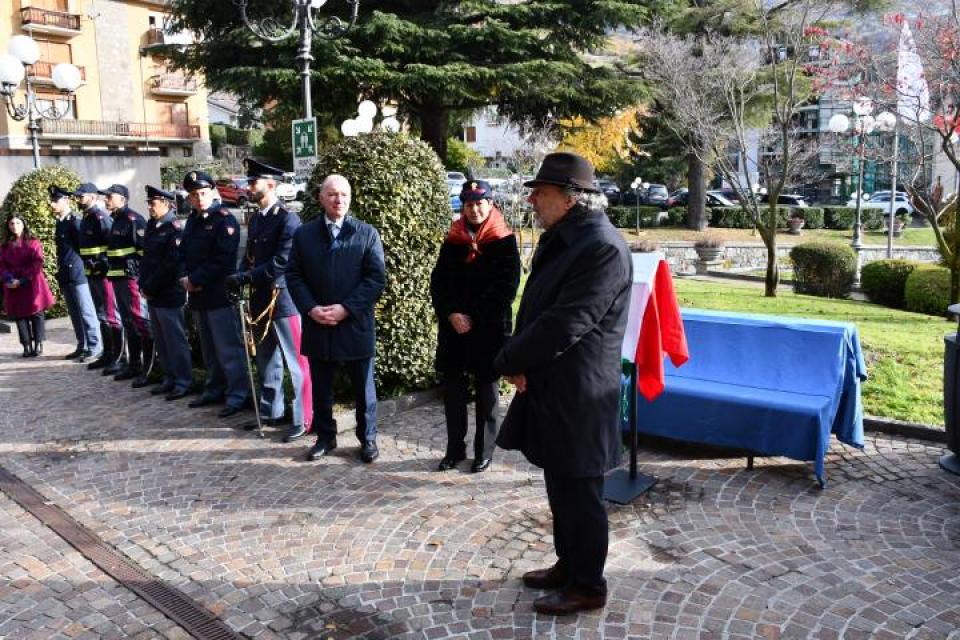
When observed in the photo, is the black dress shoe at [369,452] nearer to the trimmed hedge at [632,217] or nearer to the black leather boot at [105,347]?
the black leather boot at [105,347]

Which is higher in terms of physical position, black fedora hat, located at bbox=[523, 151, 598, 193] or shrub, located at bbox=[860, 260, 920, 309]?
black fedora hat, located at bbox=[523, 151, 598, 193]

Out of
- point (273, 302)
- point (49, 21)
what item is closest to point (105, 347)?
point (273, 302)

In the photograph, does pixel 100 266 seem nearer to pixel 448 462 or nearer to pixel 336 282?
pixel 336 282

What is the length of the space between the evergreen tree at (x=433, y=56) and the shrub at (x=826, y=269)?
7919 millimetres

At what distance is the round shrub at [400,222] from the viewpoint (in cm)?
648

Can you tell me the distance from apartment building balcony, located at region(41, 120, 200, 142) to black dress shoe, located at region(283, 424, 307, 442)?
44.0 m

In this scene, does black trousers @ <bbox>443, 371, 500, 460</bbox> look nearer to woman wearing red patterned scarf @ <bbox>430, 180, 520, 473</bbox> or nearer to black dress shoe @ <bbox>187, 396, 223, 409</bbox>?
woman wearing red patterned scarf @ <bbox>430, 180, 520, 473</bbox>

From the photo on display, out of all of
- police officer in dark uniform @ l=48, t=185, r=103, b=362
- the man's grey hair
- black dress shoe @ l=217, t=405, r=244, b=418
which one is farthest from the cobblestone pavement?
police officer in dark uniform @ l=48, t=185, r=103, b=362

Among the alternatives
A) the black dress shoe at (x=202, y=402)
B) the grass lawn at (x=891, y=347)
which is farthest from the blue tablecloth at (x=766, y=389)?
the black dress shoe at (x=202, y=402)

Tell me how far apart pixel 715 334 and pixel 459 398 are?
195 cm

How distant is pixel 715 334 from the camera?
5707 millimetres

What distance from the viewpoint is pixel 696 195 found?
3366cm

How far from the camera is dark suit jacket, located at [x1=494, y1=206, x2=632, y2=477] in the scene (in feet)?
10.6

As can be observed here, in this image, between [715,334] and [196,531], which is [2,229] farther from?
[715,334]
